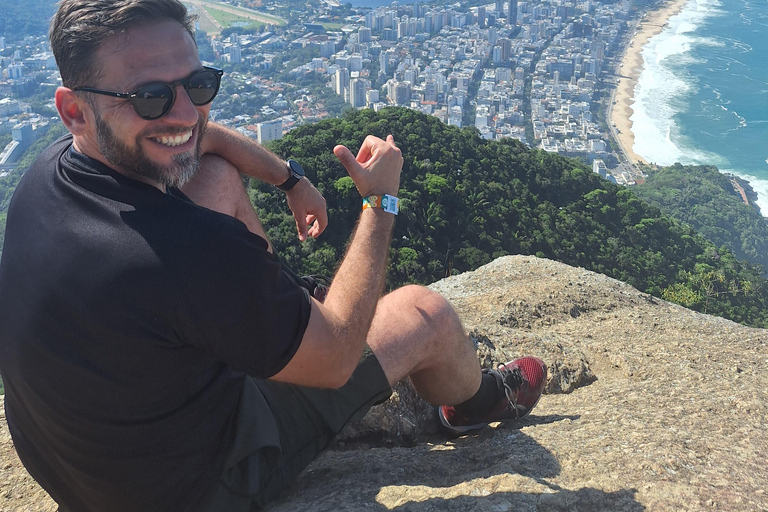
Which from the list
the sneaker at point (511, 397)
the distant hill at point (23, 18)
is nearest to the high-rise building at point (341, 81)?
the distant hill at point (23, 18)

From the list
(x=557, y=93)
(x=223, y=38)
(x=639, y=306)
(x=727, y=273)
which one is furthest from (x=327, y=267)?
(x=223, y=38)

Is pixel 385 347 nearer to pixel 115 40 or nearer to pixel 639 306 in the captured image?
pixel 115 40

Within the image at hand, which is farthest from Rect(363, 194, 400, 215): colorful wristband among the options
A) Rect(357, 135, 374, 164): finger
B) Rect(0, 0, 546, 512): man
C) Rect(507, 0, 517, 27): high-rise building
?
Rect(507, 0, 517, 27): high-rise building

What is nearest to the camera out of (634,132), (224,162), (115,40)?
(115,40)

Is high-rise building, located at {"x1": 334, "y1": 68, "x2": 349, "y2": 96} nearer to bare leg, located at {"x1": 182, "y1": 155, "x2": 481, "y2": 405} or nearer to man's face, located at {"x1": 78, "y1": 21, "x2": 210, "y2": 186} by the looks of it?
bare leg, located at {"x1": 182, "y1": 155, "x2": 481, "y2": 405}

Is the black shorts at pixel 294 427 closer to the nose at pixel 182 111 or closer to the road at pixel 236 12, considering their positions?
the nose at pixel 182 111

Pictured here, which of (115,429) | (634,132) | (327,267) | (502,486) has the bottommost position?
(634,132)
